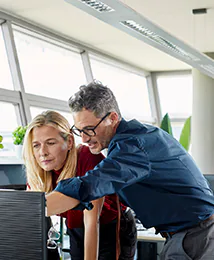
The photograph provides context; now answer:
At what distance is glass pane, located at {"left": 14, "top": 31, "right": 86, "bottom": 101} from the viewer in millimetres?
6023

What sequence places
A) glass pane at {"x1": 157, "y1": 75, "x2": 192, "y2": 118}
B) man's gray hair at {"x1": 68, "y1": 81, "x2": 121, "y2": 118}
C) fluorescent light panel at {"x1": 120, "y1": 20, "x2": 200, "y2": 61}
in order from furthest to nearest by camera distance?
glass pane at {"x1": 157, "y1": 75, "x2": 192, "y2": 118} → fluorescent light panel at {"x1": 120, "y1": 20, "x2": 200, "y2": 61} → man's gray hair at {"x1": 68, "y1": 81, "x2": 121, "y2": 118}

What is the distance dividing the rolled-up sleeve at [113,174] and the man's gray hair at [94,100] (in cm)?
14

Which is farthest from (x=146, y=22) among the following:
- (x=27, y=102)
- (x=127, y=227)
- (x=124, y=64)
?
(x=124, y=64)

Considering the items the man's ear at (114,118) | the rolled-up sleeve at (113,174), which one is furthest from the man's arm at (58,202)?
the man's ear at (114,118)

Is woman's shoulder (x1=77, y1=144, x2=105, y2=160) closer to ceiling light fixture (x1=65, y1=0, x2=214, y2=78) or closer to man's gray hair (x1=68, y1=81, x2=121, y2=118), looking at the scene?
man's gray hair (x1=68, y1=81, x2=121, y2=118)

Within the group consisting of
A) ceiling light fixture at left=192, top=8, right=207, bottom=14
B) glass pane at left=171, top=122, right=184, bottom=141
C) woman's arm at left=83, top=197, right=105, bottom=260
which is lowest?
glass pane at left=171, top=122, right=184, bottom=141

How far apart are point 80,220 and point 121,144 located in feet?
1.59

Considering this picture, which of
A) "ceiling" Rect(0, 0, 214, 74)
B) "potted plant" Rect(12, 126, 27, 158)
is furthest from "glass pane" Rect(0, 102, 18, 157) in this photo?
"ceiling" Rect(0, 0, 214, 74)

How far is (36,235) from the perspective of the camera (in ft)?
4.40

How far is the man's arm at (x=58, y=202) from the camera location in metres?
1.56

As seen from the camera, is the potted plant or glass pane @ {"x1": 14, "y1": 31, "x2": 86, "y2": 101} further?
glass pane @ {"x1": 14, "y1": 31, "x2": 86, "y2": 101}

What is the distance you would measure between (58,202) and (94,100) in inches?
16.1

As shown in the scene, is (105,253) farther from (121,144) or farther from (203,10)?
(203,10)

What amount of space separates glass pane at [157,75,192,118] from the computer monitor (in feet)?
26.5
